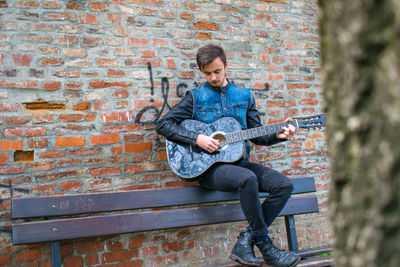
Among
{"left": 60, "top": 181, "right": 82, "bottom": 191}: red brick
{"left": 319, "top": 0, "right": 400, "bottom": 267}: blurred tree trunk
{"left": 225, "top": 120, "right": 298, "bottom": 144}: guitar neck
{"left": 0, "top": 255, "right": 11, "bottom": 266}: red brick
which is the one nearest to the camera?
{"left": 319, "top": 0, "right": 400, "bottom": 267}: blurred tree trunk

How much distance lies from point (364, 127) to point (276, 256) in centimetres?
200

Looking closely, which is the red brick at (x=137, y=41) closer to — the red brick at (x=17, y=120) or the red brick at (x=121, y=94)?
the red brick at (x=121, y=94)

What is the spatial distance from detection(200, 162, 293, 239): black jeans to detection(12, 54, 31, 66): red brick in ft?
5.50

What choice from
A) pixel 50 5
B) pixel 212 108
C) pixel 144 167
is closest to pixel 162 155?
pixel 144 167

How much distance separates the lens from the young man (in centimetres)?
258

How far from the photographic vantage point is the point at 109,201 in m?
2.77

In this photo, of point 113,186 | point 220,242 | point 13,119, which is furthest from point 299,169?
point 13,119

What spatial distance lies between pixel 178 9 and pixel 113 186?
172 cm

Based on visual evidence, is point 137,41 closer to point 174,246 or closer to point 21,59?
point 21,59

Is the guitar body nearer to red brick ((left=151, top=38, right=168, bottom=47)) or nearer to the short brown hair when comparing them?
the short brown hair

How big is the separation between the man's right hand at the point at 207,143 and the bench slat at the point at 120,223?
1.66 ft

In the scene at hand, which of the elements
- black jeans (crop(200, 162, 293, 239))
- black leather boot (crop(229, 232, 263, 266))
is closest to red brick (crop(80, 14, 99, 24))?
black jeans (crop(200, 162, 293, 239))

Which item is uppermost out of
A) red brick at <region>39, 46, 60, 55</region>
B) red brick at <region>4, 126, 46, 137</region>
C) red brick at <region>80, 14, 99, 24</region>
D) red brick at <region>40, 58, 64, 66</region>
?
red brick at <region>80, 14, 99, 24</region>

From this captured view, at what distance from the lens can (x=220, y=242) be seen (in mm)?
3414
